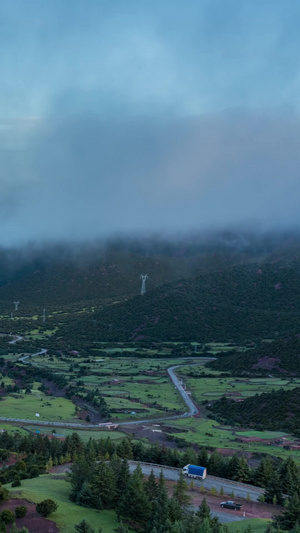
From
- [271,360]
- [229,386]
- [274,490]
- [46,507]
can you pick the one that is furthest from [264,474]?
[271,360]

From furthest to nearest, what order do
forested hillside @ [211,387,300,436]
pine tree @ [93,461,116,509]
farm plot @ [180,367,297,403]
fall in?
farm plot @ [180,367,297,403]
forested hillside @ [211,387,300,436]
pine tree @ [93,461,116,509]

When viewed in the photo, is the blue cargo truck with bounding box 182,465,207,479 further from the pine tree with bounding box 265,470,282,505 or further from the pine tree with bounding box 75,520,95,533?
the pine tree with bounding box 75,520,95,533

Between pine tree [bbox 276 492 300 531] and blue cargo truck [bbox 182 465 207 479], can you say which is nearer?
pine tree [bbox 276 492 300 531]

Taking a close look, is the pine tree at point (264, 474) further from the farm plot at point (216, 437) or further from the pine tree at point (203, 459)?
the farm plot at point (216, 437)

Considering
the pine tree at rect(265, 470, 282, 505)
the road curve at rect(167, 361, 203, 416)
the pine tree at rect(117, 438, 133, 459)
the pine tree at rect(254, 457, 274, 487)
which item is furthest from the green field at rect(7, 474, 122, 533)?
the road curve at rect(167, 361, 203, 416)

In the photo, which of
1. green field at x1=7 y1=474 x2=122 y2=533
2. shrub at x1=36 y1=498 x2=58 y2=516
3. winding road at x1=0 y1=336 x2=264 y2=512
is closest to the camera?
shrub at x1=36 y1=498 x2=58 y2=516

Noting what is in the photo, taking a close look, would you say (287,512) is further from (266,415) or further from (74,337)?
(74,337)
